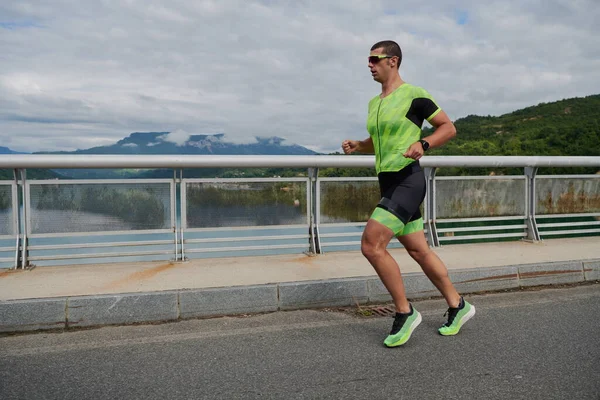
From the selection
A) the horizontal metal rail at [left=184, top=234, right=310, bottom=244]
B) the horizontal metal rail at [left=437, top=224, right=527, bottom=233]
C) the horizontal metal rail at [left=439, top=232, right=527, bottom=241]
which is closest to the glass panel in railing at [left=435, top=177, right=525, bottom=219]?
the horizontal metal rail at [left=437, top=224, right=527, bottom=233]

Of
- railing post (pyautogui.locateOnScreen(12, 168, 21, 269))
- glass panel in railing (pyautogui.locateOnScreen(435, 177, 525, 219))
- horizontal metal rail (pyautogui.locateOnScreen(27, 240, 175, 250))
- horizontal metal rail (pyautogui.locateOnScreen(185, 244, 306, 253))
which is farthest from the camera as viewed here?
glass panel in railing (pyautogui.locateOnScreen(435, 177, 525, 219))

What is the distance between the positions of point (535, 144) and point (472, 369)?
46853mm

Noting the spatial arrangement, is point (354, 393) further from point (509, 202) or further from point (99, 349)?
point (509, 202)

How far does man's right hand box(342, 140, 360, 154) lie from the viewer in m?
4.64

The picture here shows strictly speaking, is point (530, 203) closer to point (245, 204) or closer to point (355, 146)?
point (245, 204)

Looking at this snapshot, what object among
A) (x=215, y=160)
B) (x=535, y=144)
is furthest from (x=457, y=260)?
(x=535, y=144)

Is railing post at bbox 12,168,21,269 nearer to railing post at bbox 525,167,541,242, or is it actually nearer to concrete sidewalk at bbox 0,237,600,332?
concrete sidewalk at bbox 0,237,600,332

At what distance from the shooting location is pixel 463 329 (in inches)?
182

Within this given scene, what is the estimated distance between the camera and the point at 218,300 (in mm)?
5176

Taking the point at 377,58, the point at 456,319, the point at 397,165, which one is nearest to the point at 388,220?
the point at 397,165

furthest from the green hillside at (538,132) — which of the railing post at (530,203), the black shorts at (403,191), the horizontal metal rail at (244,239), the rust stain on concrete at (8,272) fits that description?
the black shorts at (403,191)

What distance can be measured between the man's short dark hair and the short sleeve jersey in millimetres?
233

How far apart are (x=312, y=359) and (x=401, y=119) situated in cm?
175

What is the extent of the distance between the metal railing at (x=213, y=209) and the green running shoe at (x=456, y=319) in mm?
3109
